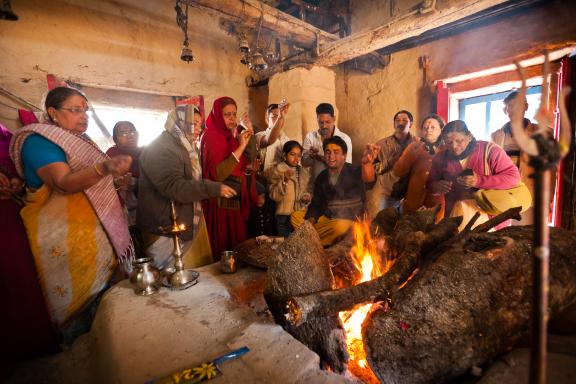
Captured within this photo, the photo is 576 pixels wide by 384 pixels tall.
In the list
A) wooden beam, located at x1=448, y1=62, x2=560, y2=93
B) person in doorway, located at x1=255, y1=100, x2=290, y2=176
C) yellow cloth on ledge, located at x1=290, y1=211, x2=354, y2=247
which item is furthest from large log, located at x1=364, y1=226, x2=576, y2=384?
wooden beam, located at x1=448, y1=62, x2=560, y2=93

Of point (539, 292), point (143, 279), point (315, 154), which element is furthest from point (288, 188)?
point (539, 292)

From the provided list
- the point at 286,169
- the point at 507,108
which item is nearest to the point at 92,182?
the point at 286,169

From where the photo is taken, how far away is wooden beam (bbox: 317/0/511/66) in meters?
3.57

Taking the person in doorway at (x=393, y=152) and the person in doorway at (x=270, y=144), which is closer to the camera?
the person in doorway at (x=393, y=152)

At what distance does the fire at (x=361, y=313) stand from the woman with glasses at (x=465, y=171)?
1.45 meters

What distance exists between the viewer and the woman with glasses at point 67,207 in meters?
2.08

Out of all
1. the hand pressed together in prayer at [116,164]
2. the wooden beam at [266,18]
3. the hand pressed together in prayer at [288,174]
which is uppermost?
the wooden beam at [266,18]

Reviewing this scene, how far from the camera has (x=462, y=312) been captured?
140 centimetres

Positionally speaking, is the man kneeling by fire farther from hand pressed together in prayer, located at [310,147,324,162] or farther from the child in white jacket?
hand pressed together in prayer, located at [310,147,324,162]

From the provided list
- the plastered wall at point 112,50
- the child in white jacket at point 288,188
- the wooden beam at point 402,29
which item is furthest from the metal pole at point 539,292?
the plastered wall at point 112,50

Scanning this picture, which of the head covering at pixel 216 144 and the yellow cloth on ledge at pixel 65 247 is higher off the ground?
the head covering at pixel 216 144

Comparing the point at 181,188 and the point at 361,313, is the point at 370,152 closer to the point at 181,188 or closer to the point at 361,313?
the point at 361,313

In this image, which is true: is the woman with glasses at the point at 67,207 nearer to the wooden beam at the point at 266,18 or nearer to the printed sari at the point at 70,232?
the printed sari at the point at 70,232

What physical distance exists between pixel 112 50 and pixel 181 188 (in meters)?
4.14
